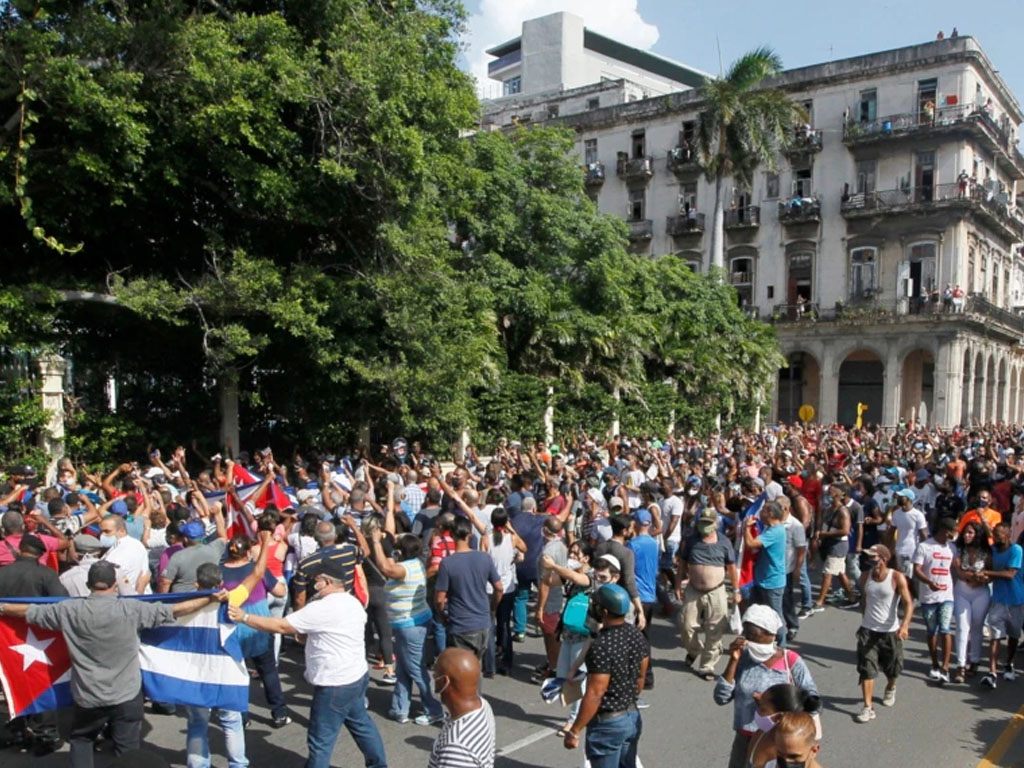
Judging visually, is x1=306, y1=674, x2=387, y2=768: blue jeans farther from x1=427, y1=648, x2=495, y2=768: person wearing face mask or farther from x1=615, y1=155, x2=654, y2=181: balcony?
x1=615, y1=155, x2=654, y2=181: balcony

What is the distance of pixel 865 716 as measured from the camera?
23.5ft

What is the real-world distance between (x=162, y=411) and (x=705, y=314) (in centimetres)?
1792

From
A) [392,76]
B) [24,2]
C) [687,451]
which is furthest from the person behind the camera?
[687,451]

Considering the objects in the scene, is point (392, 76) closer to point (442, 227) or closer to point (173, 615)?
point (442, 227)

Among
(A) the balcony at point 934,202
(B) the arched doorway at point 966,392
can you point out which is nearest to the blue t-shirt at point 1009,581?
(A) the balcony at point 934,202

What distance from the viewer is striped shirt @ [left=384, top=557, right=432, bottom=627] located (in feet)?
22.4

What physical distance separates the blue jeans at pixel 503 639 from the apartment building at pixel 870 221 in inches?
1175

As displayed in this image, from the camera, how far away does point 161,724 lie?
7.04 meters

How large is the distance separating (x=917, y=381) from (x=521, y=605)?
37.9m

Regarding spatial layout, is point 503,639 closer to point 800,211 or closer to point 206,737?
point 206,737

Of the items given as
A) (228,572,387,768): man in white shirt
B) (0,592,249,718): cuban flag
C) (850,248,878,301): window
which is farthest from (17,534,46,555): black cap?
(850,248,878,301): window

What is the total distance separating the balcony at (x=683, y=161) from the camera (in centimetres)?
4263

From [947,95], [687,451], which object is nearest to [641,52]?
[947,95]

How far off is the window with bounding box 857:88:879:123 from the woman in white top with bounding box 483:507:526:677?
3668cm
